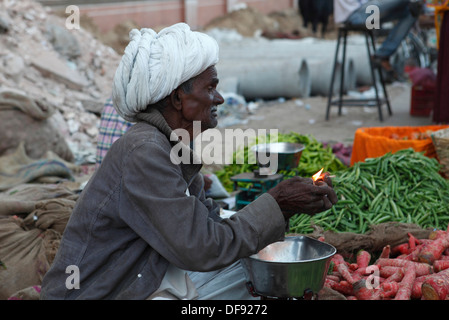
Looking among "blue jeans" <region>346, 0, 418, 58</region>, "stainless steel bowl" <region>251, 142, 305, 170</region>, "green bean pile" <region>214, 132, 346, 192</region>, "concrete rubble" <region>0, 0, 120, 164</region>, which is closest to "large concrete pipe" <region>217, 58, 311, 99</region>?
"blue jeans" <region>346, 0, 418, 58</region>

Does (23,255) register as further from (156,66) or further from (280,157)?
(156,66)

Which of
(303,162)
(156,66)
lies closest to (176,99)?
(156,66)

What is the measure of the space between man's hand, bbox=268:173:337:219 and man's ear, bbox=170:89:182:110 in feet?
1.64

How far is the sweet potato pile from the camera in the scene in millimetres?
2680

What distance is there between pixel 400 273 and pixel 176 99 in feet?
5.05

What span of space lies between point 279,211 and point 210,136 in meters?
5.58

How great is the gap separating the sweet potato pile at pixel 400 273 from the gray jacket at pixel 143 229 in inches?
35.1

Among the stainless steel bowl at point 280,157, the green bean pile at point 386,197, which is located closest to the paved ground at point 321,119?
the green bean pile at point 386,197

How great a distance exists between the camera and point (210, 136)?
7.62m

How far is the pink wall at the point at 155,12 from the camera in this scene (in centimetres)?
1517

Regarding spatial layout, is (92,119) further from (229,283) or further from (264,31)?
(264,31)

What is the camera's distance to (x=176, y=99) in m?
2.20

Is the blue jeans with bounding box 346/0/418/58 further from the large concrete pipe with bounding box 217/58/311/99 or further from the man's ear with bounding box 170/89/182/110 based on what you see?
the man's ear with bounding box 170/89/182/110
